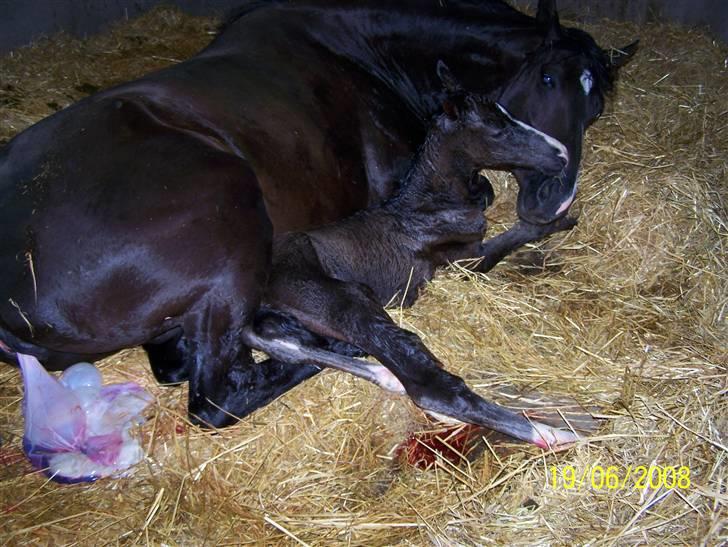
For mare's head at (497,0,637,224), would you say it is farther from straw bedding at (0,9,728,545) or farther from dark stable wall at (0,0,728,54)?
dark stable wall at (0,0,728,54)

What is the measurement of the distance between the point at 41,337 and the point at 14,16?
15.2 feet

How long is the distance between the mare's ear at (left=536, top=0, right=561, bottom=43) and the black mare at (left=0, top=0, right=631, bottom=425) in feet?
0.03

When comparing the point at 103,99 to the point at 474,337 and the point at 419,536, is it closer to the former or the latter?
the point at 474,337

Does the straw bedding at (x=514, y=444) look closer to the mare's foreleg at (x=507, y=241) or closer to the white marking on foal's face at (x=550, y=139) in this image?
the mare's foreleg at (x=507, y=241)

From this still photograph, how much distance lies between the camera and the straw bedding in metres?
2.42

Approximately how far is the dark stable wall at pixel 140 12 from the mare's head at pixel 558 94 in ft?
10.4

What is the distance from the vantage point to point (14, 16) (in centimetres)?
604

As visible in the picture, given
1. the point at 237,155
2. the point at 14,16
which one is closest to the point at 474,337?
the point at 237,155

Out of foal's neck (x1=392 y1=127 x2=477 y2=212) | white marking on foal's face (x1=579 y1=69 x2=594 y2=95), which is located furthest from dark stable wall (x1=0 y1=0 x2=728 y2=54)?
foal's neck (x1=392 y1=127 x2=477 y2=212)

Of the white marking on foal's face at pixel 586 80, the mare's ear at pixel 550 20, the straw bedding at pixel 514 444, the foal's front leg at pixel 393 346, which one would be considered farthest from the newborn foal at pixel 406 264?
the mare's ear at pixel 550 20

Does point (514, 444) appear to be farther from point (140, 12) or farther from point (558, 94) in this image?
point (140, 12)

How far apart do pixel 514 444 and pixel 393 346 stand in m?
0.62
